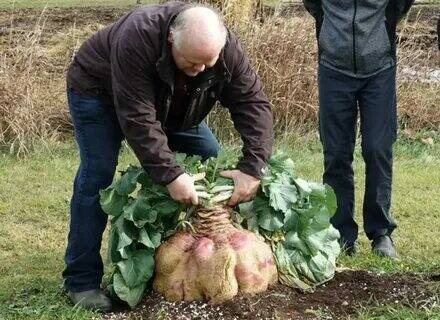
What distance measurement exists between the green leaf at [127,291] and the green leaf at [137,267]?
0.08 ft

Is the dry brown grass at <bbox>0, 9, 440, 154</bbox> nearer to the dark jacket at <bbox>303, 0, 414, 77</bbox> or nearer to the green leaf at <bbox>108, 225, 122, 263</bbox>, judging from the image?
the dark jacket at <bbox>303, 0, 414, 77</bbox>

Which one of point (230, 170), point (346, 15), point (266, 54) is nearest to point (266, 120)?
point (230, 170)

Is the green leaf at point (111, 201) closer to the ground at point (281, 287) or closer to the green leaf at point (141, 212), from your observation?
the green leaf at point (141, 212)

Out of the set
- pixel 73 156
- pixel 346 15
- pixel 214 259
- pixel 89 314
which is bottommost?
pixel 73 156

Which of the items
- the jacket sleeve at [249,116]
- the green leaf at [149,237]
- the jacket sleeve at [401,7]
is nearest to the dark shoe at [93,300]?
the green leaf at [149,237]

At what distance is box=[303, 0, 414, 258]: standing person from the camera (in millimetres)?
5754

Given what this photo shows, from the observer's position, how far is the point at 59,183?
830 centimetres

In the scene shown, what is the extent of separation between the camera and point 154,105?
4.78 meters

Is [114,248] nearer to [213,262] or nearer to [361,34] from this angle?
[213,262]

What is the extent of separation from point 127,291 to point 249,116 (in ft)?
3.65

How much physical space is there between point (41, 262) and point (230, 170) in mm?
1822

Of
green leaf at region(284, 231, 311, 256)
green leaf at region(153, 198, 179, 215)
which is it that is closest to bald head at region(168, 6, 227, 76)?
green leaf at region(153, 198, 179, 215)

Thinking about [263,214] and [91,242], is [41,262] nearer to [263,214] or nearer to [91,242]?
[91,242]

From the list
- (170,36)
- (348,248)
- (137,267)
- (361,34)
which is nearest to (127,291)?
(137,267)
